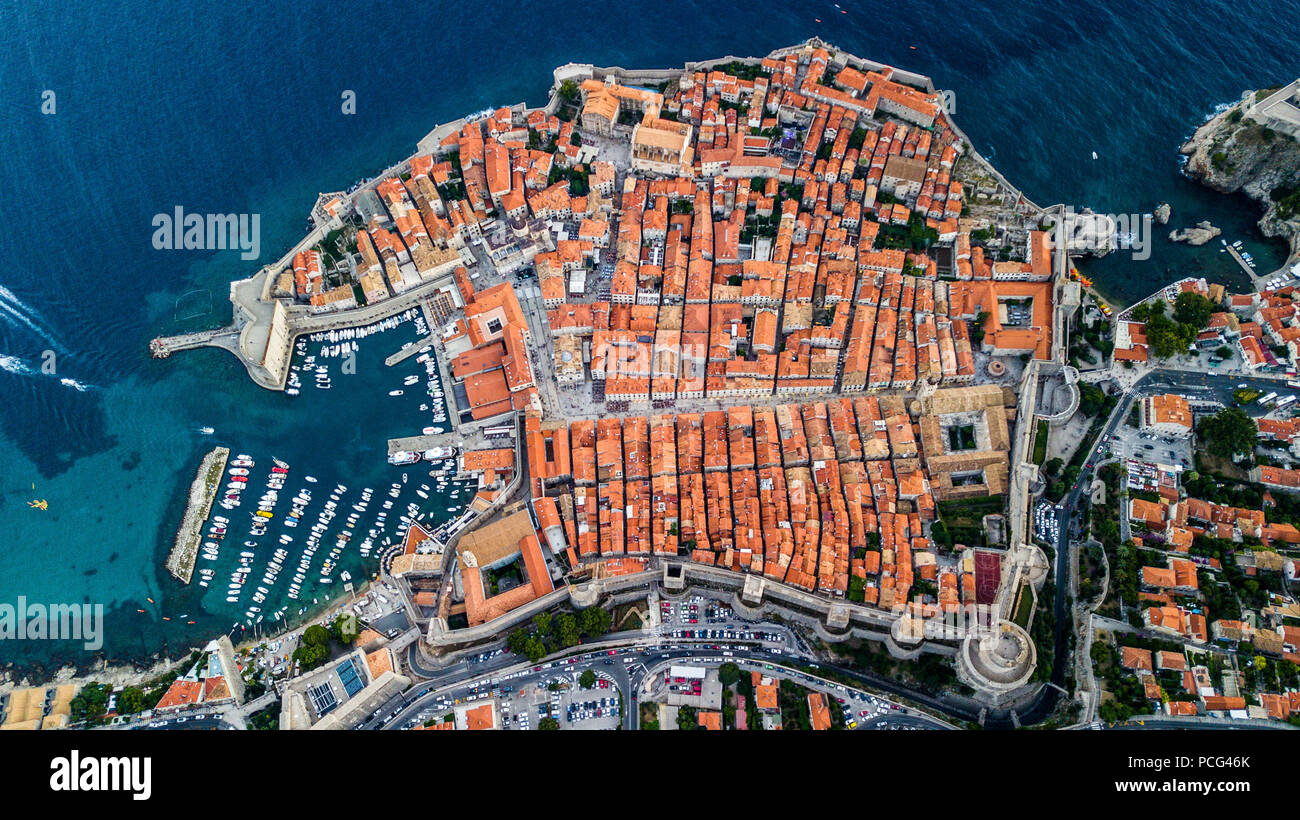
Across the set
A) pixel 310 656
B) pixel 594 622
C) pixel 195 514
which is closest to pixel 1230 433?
pixel 594 622

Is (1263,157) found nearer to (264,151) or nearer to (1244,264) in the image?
(1244,264)

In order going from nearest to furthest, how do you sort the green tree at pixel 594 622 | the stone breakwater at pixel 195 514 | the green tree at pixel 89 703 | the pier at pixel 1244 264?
the green tree at pixel 89 703 < the green tree at pixel 594 622 < the stone breakwater at pixel 195 514 < the pier at pixel 1244 264

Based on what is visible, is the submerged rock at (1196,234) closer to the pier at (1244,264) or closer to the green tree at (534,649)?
the pier at (1244,264)

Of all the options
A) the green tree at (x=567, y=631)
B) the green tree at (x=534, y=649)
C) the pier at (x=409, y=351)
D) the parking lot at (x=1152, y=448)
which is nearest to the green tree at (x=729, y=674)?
the green tree at (x=567, y=631)

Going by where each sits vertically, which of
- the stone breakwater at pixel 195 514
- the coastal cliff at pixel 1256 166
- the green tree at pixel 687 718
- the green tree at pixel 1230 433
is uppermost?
the coastal cliff at pixel 1256 166

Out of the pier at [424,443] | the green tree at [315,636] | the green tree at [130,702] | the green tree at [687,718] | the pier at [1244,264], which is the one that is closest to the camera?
the green tree at [687,718]

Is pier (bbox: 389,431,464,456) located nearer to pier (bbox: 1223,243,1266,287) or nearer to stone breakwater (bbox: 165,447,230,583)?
stone breakwater (bbox: 165,447,230,583)

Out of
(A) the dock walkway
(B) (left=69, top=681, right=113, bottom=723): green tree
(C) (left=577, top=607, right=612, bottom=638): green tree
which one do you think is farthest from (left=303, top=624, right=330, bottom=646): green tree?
(A) the dock walkway
